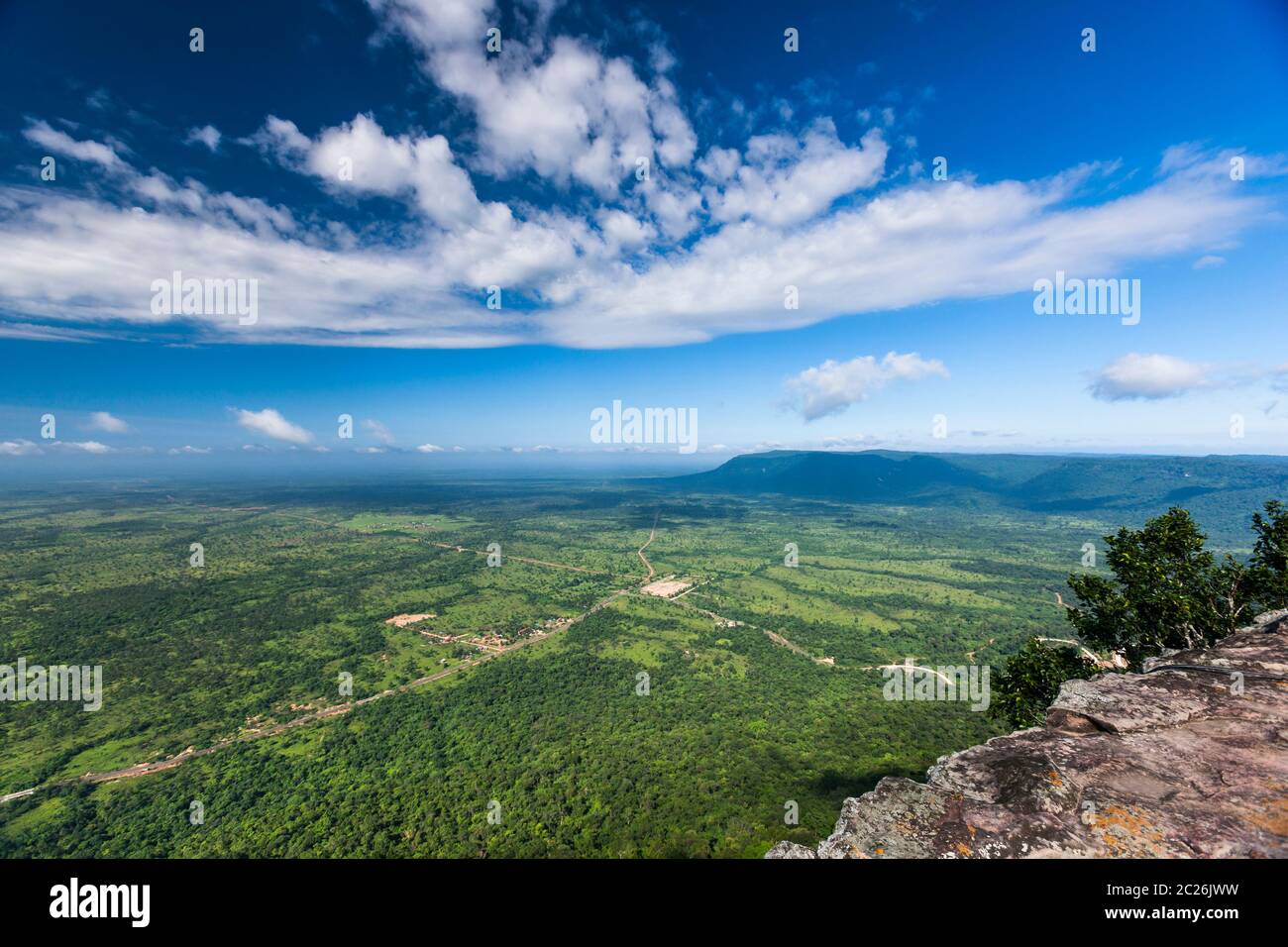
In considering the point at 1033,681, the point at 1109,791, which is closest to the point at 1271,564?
the point at 1033,681

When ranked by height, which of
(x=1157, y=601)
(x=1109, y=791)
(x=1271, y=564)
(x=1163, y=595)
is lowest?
(x=1157, y=601)

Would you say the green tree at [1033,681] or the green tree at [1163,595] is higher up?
the green tree at [1163,595]

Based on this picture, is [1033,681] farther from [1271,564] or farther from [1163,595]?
[1271,564]

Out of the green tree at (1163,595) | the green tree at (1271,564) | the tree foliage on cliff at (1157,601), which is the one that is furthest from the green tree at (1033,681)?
the green tree at (1271,564)

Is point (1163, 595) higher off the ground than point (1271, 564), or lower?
lower

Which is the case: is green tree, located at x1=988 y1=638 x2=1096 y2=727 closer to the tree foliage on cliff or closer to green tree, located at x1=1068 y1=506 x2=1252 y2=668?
the tree foliage on cliff

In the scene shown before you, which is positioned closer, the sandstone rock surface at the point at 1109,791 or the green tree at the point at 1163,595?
the sandstone rock surface at the point at 1109,791

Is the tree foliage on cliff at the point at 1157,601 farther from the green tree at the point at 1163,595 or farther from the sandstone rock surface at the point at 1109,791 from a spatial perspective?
the sandstone rock surface at the point at 1109,791

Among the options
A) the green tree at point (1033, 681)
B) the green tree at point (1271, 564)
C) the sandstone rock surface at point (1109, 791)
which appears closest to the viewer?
the sandstone rock surface at point (1109, 791)

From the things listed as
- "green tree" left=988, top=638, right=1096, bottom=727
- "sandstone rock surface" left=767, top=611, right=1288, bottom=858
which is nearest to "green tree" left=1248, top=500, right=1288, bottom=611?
"green tree" left=988, top=638, right=1096, bottom=727

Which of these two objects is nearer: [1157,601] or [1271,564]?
[1157,601]

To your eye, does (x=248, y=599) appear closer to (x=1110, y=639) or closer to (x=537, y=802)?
(x=537, y=802)

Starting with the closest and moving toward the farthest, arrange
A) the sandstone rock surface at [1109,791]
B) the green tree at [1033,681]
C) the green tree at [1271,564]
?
1. the sandstone rock surface at [1109,791]
2. the green tree at [1271,564]
3. the green tree at [1033,681]
